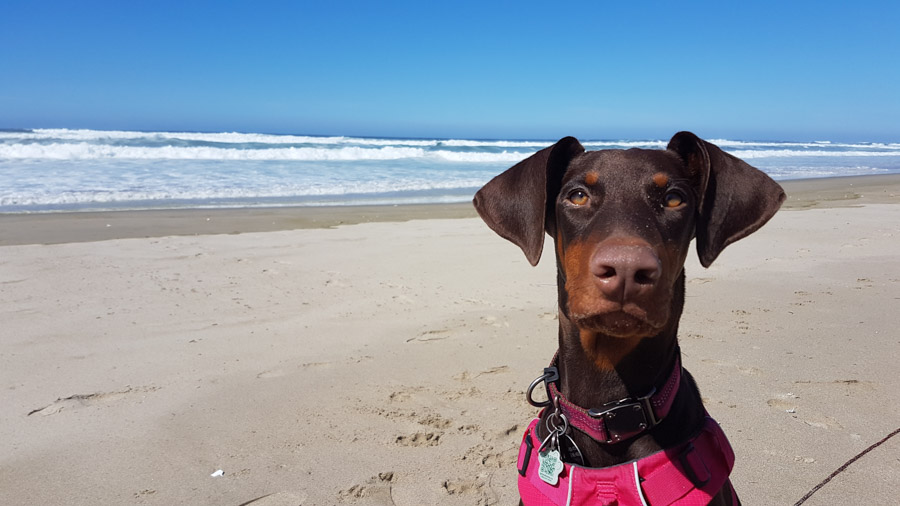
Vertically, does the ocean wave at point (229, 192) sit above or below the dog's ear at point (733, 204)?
below

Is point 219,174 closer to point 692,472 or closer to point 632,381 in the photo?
point 632,381

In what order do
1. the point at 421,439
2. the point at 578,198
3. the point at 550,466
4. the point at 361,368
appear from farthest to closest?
the point at 361,368 < the point at 421,439 < the point at 578,198 < the point at 550,466

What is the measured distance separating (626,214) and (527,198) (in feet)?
1.24

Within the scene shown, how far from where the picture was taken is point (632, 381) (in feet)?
6.75

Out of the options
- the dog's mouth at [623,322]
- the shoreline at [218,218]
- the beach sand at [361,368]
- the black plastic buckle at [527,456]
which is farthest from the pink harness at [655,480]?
the shoreline at [218,218]

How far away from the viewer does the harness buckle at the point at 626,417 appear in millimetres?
1956

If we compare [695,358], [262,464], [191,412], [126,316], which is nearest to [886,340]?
[695,358]

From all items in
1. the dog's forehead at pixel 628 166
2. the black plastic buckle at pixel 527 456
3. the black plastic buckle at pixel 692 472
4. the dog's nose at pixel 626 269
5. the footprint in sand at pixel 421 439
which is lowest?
the footprint in sand at pixel 421 439

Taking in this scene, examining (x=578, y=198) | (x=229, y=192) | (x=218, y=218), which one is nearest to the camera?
(x=578, y=198)

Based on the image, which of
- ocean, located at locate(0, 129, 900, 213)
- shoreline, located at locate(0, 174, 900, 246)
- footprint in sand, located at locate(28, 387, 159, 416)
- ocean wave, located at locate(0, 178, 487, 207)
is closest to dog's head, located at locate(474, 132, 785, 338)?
footprint in sand, located at locate(28, 387, 159, 416)

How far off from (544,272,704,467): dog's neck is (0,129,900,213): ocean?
13.0 m

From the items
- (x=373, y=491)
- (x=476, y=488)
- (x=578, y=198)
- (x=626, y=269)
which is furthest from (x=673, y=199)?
(x=373, y=491)

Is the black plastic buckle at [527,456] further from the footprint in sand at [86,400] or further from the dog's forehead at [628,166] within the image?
the footprint in sand at [86,400]

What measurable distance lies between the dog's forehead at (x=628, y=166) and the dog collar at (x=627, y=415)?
0.68m
